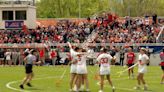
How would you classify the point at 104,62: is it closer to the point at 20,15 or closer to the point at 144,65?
the point at 144,65

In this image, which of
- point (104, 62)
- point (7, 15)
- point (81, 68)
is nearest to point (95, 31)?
point (7, 15)

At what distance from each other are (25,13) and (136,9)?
128 feet

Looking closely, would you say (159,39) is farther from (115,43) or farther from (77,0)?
(77,0)

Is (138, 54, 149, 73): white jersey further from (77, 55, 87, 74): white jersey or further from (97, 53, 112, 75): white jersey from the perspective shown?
(77, 55, 87, 74): white jersey

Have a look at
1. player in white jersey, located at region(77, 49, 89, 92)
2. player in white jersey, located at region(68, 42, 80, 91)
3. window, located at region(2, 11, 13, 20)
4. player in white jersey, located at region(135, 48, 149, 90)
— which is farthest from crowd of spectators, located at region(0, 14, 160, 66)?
player in white jersey, located at region(77, 49, 89, 92)

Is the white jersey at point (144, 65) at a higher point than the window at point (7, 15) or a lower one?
lower

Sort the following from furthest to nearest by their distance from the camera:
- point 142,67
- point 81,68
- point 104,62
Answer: point 142,67
point 104,62
point 81,68

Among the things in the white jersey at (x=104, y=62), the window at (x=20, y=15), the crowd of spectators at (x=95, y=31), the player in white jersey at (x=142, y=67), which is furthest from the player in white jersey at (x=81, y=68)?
the window at (x=20, y=15)

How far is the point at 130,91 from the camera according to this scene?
25.2 metres

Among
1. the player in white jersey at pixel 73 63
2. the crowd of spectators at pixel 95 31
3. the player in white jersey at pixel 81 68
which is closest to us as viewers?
the player in white jersey at pixel 81 68

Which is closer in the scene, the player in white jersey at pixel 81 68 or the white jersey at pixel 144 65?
the player in white jersey at pixel 81 68

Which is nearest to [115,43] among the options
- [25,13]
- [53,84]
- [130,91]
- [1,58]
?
[1,58]

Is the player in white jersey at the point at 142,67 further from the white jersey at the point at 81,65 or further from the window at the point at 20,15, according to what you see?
the window at the point at 20,15

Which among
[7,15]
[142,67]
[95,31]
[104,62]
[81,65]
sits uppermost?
[7,15]
